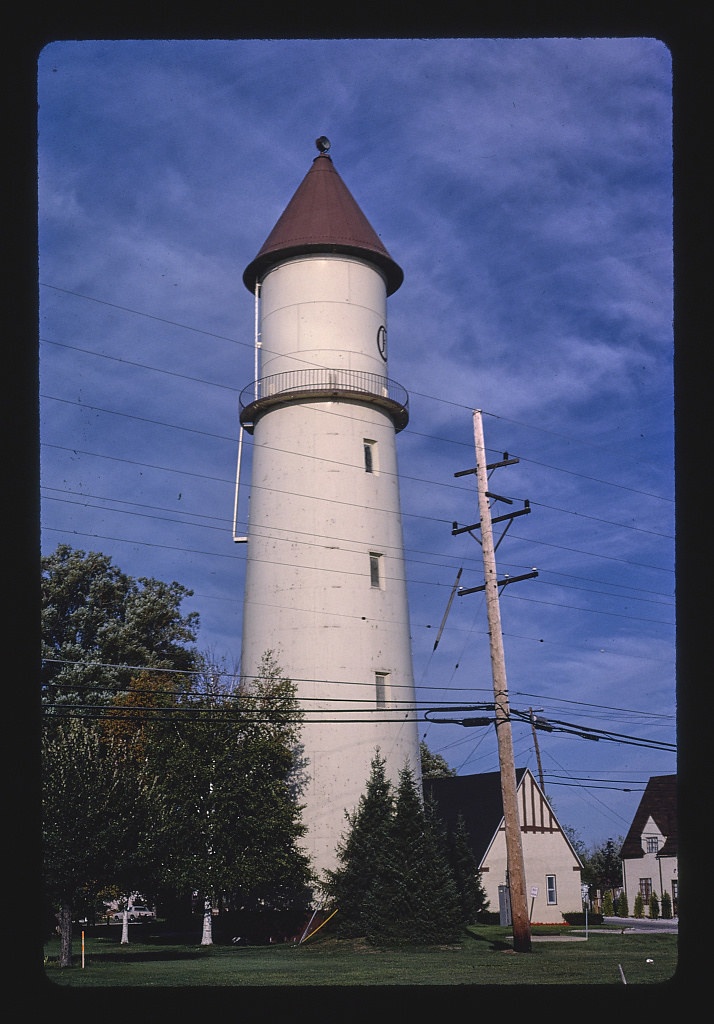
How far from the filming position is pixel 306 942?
29.8m

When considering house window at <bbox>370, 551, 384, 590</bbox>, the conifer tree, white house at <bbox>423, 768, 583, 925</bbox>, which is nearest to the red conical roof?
house window at <bbox>370, 551, 384, 590</bbox>

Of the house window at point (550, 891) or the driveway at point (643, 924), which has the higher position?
the house window at point (550, 891)

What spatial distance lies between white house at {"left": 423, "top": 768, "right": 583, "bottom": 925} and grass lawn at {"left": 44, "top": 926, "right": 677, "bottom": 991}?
896cm

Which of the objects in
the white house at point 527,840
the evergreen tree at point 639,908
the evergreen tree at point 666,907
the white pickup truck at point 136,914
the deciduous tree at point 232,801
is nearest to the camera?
the deciduous tree at point 232,801

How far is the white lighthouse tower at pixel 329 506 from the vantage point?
3184cm

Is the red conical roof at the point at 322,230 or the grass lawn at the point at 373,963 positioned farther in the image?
the red conical roof at the point at 322,230

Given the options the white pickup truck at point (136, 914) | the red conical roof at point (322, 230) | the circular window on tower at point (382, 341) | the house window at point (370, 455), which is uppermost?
the red conical roof at point (322, 230)

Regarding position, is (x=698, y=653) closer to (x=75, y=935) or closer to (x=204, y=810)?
(x=204, y=810)

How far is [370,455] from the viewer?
34281 millimetres


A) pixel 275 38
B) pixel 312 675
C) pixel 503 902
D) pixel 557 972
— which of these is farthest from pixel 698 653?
pixel 503 902

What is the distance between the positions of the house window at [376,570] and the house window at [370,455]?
2524 millimetres

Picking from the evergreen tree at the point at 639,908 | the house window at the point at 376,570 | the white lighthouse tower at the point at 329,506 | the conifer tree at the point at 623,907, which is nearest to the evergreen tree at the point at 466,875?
the white lighthouse tower at the point at 329,506

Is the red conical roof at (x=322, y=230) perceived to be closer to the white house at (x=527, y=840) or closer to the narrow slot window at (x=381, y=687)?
the narrow slot window at (x=381, y=687)

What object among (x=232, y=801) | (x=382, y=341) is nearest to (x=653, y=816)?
(x=382, y=341)
